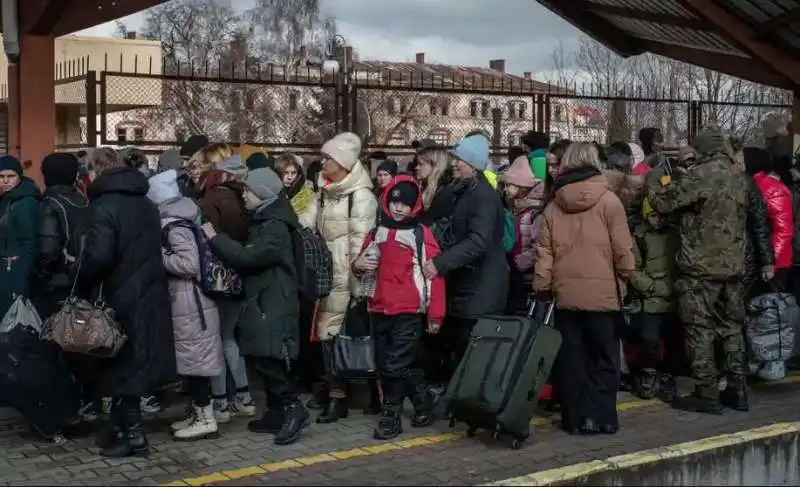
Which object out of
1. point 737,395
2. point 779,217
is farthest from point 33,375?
point 779,217

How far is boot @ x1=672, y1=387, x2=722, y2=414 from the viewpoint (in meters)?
7.01

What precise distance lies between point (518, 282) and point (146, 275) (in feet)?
9.31

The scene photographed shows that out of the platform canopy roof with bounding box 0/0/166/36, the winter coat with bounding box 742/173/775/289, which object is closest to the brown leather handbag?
the winter coat with bounding box 742/173/775/289

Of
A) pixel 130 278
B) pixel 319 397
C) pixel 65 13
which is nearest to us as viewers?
pixel 130 278

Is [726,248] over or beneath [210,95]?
beneath

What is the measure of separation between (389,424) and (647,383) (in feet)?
7.60

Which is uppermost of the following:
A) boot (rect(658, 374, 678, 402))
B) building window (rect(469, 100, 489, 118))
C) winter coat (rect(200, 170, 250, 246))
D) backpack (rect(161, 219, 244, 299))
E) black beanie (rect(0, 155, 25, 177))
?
building window (rect(469, 100, 489, 118))

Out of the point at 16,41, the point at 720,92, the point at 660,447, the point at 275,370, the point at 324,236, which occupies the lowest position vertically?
the point at 660,447

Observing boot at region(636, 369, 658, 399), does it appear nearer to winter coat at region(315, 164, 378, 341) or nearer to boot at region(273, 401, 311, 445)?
winter coat at region(315, 164, 378, 341)

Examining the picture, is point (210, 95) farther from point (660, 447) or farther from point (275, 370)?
point (660, 447)

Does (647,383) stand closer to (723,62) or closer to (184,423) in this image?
(184,423)

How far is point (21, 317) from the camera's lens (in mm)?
6230

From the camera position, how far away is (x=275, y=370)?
615cm

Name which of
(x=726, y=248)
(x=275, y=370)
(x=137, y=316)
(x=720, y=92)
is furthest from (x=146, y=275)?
(x=720, y=92)
